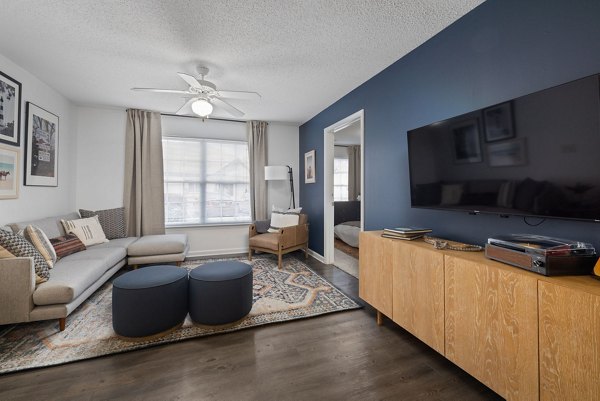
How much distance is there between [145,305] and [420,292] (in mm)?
2001

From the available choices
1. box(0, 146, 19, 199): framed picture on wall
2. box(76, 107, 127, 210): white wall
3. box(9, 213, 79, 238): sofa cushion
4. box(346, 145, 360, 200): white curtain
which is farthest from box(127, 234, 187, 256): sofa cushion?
box(346, 145, 360, 200): white curtain

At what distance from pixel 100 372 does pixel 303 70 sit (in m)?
3.05

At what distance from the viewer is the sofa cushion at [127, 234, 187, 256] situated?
3400 millimetres

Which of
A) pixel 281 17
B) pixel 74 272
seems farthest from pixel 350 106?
pixel 74 272

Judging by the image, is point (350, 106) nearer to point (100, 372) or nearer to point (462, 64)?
point (462, 64)

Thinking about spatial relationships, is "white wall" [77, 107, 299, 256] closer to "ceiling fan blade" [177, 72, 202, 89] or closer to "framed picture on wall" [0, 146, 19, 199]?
"framed picture on wall" [0, 146, 19, 199]

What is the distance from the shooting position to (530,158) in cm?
136

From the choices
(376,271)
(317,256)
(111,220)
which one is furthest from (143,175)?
(376,271)

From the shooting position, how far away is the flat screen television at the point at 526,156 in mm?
1167

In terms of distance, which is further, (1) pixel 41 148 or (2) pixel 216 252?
(2) pixel 216 252

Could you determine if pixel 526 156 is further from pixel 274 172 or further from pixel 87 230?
pixel 87 230

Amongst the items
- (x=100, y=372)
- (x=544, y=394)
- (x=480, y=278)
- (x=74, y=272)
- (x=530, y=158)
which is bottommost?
(x=100, y=372)

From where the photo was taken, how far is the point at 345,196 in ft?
22.4

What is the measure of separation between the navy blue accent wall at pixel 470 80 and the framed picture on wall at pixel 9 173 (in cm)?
379
